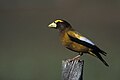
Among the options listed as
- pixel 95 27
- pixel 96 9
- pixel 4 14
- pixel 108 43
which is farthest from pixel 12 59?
pixel 96 9

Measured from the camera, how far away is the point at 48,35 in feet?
48.4

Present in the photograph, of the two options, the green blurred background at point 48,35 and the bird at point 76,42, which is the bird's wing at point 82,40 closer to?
the bird at point 76,42

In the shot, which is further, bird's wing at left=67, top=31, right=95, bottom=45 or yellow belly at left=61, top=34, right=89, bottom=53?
yellow belly at left=61, top=34, right=89, bottom=53

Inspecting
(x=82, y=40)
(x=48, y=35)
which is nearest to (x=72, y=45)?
(x=82, y=40)

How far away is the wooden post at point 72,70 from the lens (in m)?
6.16

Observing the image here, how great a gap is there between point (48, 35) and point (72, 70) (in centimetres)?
855

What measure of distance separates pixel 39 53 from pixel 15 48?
1.96ft

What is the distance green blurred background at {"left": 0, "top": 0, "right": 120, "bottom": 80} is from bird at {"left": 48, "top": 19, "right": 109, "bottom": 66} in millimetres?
2870

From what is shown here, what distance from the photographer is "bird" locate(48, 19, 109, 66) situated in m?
6.62

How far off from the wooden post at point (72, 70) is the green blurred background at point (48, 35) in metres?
3.56

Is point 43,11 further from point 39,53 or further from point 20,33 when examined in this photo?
point 39,53

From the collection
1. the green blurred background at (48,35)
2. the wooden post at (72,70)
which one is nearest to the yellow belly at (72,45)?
the wooden post at (72,70)

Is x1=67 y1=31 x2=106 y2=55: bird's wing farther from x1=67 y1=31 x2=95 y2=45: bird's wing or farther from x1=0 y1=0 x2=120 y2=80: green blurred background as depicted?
x1=0 y1=0 x2=120 y2=80: green blurred background

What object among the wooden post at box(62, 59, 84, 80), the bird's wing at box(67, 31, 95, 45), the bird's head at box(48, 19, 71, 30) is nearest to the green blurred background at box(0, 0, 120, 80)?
the bird's head at box(48, 19, 71, 30)
